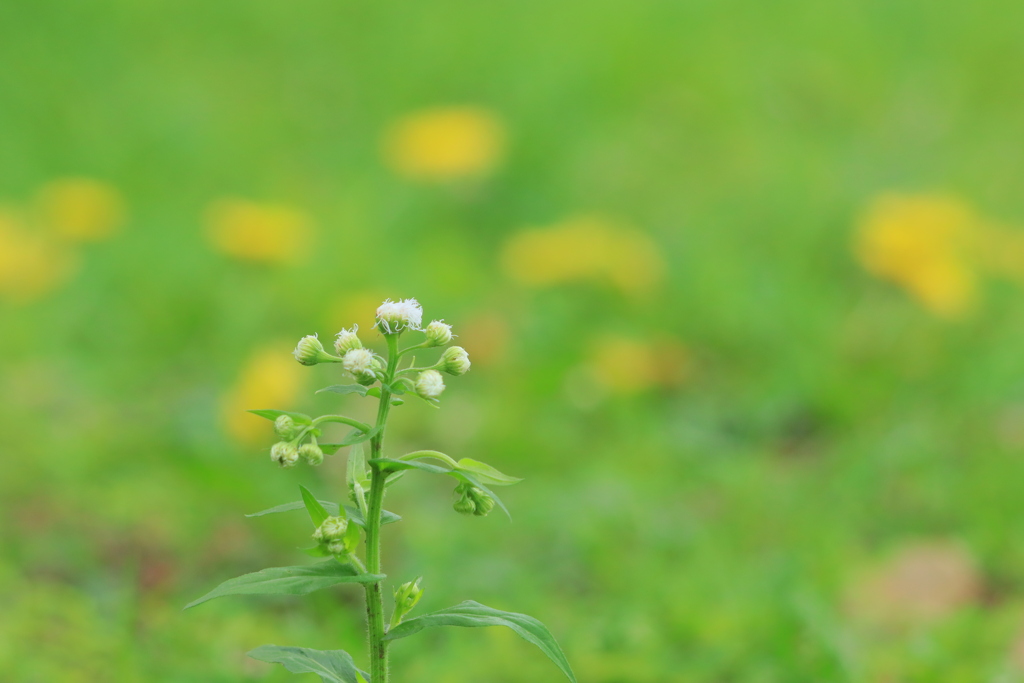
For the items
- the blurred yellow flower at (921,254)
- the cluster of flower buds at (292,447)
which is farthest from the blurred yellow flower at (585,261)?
the cluster of flower buds at (292,447)

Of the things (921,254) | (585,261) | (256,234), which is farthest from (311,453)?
(921,254)

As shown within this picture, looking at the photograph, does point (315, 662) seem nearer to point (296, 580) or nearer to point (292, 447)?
point (296, 580)

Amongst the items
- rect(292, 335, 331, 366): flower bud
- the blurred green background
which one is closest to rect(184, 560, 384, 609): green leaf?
rect(292, 335, 331, 366): flower bud

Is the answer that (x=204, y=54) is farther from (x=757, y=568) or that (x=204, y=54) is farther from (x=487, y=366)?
(x=757, y=568)

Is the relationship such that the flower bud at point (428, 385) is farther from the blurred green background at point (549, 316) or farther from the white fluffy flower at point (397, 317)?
the blurred green background at point (549, 316)

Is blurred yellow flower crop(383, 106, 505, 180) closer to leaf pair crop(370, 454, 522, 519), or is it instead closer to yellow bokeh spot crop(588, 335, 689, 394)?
yellow bokeh spot crop(588, 335, 689, 394)

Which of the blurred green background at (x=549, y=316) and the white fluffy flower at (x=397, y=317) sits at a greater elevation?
the blurred green background at (x=549, y=316)
